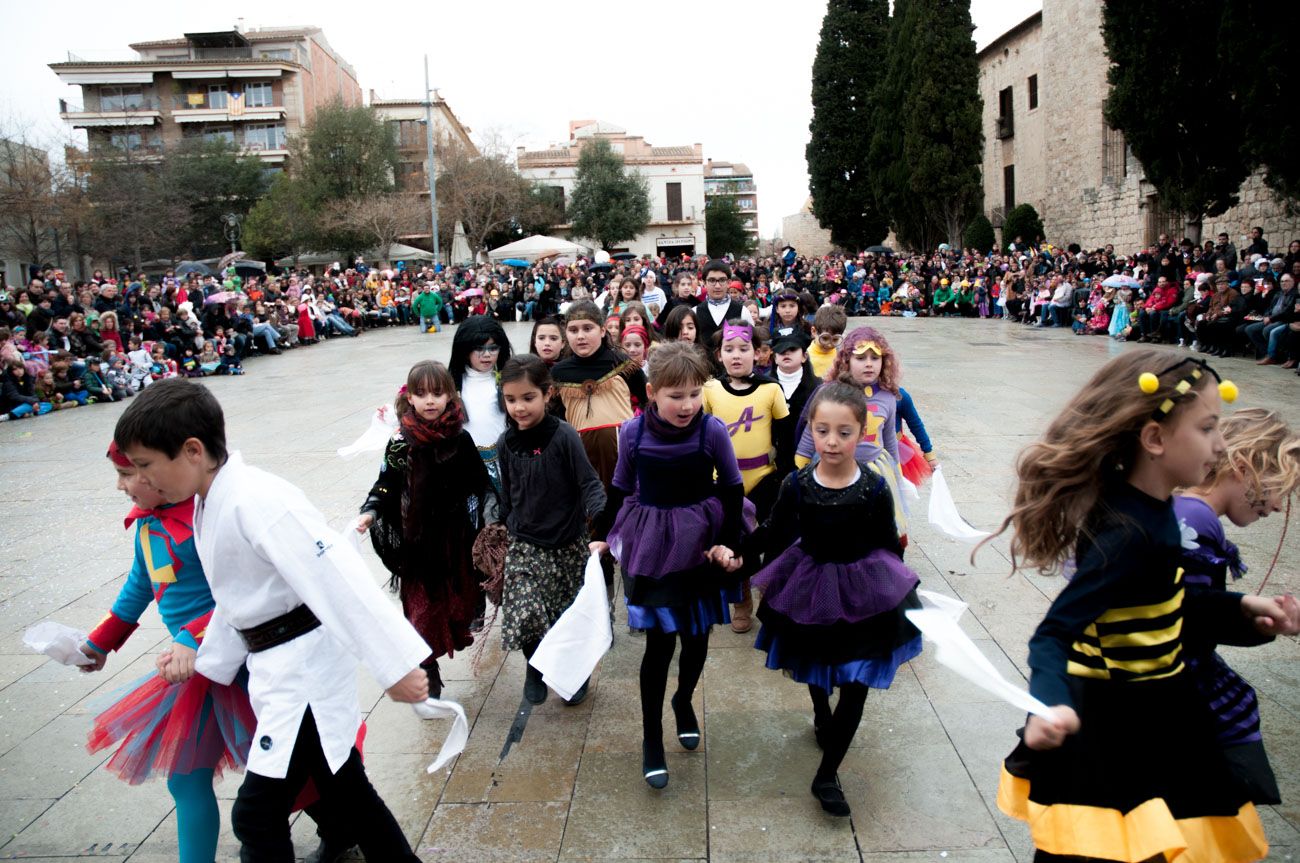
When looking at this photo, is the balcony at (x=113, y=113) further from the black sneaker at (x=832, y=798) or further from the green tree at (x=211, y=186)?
the black sneaker at (x=832, y=798)

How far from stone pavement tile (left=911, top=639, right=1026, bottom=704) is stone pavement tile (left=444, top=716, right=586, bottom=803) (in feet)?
4.95

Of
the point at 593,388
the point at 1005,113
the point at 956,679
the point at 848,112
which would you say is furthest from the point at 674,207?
the point at 956,679

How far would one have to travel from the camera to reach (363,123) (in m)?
47.0

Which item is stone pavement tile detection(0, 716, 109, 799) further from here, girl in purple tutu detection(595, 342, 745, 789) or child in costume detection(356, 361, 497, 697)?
girl in purple tutu detection(595, 342, 745, 789)

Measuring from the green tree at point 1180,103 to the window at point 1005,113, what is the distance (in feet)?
52.1

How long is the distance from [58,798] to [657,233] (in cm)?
6462

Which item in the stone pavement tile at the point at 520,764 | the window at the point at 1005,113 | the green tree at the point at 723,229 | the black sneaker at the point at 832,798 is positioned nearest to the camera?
the black sneaker at the point at 832,798

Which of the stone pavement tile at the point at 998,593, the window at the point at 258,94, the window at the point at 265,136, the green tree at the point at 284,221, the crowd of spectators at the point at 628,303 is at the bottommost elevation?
the stone pavement tile at the point at 998,593

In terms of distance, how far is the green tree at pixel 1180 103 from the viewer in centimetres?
1811

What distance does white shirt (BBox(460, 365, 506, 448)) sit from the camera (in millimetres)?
4680

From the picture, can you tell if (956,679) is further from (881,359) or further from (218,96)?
(218,96)

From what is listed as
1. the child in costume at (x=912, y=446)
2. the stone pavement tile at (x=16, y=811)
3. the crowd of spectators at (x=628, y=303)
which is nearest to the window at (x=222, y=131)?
the crowd of spectators at (x=628, y=303)

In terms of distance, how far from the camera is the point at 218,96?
55.6 meters

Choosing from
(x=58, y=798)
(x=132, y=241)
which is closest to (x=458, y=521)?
(x=58, y=798)
